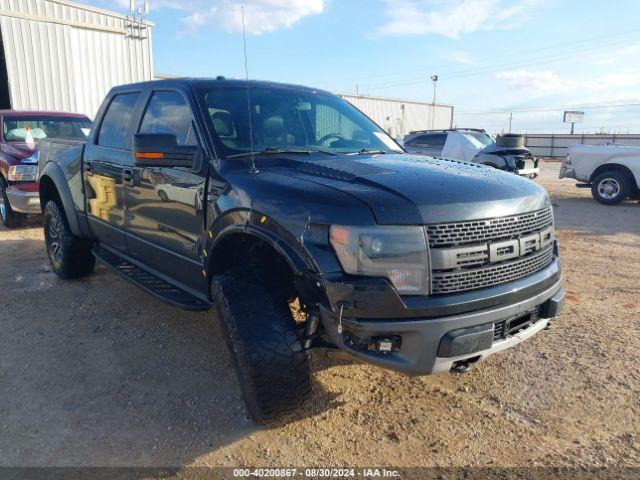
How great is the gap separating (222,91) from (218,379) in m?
1.99

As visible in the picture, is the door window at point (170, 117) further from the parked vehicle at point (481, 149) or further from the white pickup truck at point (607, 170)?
the white pickup truck at point (607, 170)

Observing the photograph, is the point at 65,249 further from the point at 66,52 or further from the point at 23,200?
the point at 66,52

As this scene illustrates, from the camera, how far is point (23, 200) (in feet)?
25.1

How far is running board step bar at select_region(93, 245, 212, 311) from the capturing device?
3316 millimetres

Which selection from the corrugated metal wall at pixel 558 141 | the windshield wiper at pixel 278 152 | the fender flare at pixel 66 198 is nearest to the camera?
the windshield wiper at pixel 278 152

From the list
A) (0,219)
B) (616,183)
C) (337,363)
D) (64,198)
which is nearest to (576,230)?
(616,183)

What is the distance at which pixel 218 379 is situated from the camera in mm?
3365

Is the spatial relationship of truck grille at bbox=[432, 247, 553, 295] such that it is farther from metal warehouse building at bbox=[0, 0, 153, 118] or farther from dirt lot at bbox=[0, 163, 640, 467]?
metal warehouse building at bbox=[0, 0, 153, 118]

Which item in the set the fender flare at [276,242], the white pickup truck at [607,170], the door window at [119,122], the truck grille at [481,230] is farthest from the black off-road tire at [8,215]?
the white pickup truck at [607,170]

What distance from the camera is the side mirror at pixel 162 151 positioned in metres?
3.04

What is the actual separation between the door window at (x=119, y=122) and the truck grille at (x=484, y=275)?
2883 mm

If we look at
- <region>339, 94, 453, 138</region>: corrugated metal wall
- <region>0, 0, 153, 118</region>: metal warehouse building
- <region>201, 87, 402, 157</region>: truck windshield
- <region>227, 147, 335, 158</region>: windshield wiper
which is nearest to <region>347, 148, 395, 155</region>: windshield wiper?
<region>201, 87, 402, 157</region>: truck windshield

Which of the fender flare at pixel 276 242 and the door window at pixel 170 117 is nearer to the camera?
the fender flare at pixel 276 242

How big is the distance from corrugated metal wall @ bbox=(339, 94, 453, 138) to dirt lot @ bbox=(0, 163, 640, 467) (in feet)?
95.1
